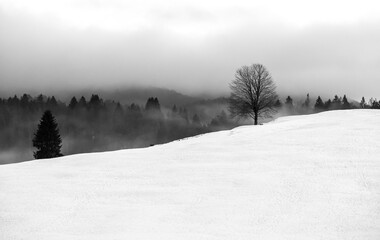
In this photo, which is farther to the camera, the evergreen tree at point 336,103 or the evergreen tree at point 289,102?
the evergreen tree at point 289,102

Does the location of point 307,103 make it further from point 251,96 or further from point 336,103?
point 251,96

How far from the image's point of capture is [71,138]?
187 m

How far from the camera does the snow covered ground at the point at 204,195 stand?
1088cm

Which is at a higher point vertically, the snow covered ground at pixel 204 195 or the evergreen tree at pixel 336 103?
the evergreen tree at pixel 336 103

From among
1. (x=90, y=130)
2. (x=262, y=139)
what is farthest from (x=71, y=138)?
(x=262, y=139)

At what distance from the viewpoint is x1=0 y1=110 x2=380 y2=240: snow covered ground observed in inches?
428

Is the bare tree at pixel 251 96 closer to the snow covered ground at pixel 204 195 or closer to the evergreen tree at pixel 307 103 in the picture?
the snow covered ground at pixel 204 195

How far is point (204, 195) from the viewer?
1322cm

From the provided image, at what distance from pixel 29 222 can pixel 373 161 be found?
11.9m

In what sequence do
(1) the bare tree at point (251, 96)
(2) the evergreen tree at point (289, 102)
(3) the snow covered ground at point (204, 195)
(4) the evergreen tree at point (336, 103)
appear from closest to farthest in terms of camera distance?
(3) the snow covered ground at point (204, 195) → (1) the bare tree at point (251, 96) → (4) the evergreen tree at point (336, 103) → (2) the evergreen tree at point (289, 102)

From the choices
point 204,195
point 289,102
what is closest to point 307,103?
point 289,102

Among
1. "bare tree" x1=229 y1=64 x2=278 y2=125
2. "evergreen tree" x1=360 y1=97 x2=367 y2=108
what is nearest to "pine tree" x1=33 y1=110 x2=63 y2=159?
"bare tree" x1=229 y1=64 x2=278 y2=125

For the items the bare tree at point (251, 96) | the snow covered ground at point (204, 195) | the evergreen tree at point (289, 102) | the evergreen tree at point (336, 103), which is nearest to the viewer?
the snow covered ground at point (204, 195)

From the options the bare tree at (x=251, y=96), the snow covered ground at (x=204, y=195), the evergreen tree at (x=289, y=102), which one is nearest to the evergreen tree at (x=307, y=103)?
the evergreen tree at (x=289, y=102)
